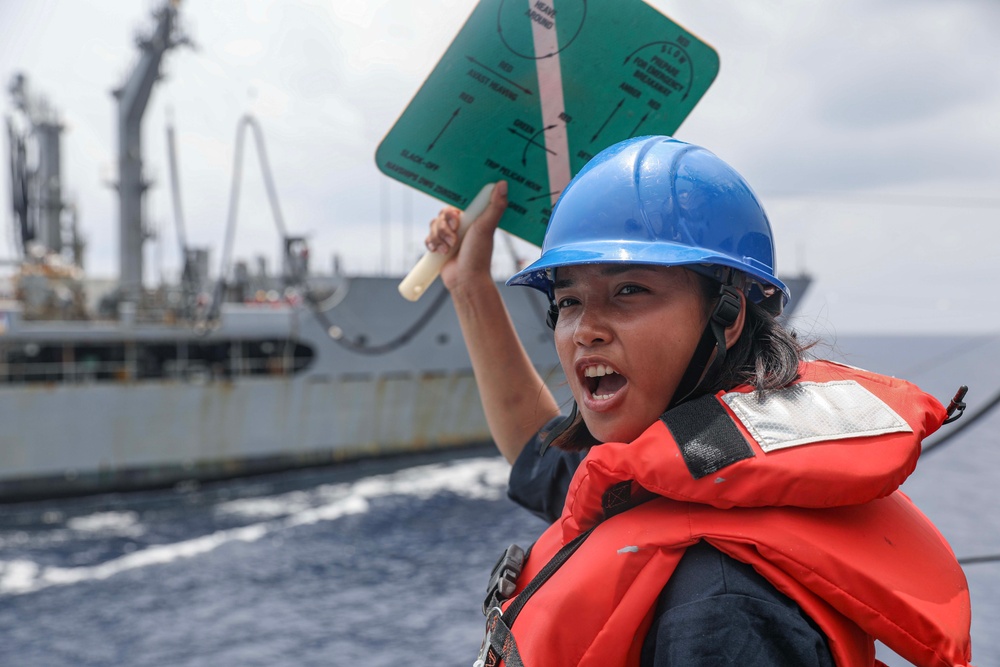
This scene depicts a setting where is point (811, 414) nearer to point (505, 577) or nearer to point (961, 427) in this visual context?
point (505, 577)

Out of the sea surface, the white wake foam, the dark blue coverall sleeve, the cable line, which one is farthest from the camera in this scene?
the white wake foam

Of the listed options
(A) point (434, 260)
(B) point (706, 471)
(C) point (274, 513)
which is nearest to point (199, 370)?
(C) point (274, 513)

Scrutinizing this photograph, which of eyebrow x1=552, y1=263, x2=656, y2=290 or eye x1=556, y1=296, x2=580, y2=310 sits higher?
eyebrow x1=552, y1=263, x2=656, y2=290

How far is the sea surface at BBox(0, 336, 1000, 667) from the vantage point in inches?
393

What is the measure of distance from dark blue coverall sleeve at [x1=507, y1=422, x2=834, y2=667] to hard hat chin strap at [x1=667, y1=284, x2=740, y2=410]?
30cm

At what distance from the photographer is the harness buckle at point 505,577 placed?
140cm

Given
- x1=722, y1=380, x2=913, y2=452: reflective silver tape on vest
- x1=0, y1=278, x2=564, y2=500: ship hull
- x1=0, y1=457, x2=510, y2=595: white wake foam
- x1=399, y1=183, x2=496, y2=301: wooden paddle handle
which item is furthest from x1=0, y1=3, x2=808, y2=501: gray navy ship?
x1=722, y1=380, x2=913, y2=452: reflective silver tape on vest

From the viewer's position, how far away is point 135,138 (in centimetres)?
2084

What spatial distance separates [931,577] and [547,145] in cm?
130

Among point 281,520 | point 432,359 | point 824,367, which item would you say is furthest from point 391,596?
point 824,367

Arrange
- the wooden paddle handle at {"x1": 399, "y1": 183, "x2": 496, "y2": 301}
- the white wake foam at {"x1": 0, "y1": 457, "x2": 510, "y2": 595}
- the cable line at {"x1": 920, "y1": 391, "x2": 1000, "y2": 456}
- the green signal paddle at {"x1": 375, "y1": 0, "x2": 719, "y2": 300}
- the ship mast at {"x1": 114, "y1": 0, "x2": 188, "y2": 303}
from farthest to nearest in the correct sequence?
the ship mast at {"x1": 114, "y1": 0, "x2": 188, "y2": 303} < the white wake foam at {"x1": 0, "y1": 457, "x2": 510, "y2": 595} < the cable line at {"x1": 920, "y1": 391, "x2": 1000, "y2": 456} < the wooden paddle handle at {"x1": 399, "y1": 183, "x2": 496, "y2": 301} < the green signal paddle at {"x1": 375, "y1": 0, "x2": 719, "y2": 300}

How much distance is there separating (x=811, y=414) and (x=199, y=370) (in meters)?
20.3

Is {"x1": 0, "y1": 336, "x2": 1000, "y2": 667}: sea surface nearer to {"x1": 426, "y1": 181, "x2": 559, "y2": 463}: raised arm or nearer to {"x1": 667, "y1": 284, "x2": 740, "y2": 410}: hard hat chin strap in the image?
{"x1": 426, "y1": 181, "x2": 559, "y2": 463}: raised arm

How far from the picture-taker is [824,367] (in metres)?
1.27
